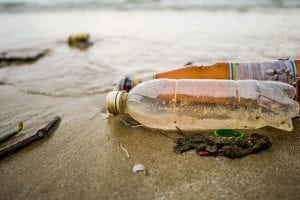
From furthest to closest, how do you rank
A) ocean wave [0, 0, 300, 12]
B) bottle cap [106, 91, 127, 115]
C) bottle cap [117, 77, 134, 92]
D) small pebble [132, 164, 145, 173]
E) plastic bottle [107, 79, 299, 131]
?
ocean wave [0, 0, 300, 12]
bottle cap [117, 77, 134, 92]
bottle cap [106, 91, 127, 115]
plastic bottle [107, 79, 299, 131]
small pebble [132, 164, 145, 173]

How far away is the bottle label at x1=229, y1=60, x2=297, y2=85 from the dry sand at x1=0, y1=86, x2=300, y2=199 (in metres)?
0.38

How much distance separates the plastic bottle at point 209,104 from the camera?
6.66 feet

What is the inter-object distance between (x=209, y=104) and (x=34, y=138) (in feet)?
4.45

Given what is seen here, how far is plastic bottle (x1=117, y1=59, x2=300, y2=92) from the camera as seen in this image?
90.1 inches

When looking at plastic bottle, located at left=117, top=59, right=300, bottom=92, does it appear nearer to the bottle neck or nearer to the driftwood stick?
the bottle neck

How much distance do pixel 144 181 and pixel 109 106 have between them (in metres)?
0.78

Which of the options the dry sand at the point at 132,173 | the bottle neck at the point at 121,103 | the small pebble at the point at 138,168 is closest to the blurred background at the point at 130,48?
the bottle neck at the point at 121,103

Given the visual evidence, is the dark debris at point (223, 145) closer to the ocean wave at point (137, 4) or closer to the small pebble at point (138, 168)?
the small pebble at point (138, 168)

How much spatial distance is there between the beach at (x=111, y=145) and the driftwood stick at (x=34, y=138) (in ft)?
0.13

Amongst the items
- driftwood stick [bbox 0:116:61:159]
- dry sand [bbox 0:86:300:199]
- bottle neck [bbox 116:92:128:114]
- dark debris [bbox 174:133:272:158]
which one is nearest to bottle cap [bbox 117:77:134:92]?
bottle neck [bbox 116:92:128:114]

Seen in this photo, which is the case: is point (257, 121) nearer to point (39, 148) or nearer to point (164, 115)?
point (164, 115)

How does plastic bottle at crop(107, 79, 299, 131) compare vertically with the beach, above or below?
above

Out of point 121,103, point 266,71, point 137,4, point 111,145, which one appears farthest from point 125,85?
point 137,4

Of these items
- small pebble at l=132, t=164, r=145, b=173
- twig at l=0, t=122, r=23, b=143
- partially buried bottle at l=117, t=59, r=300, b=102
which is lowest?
twig at l=0, t=122, r=23, b=143
